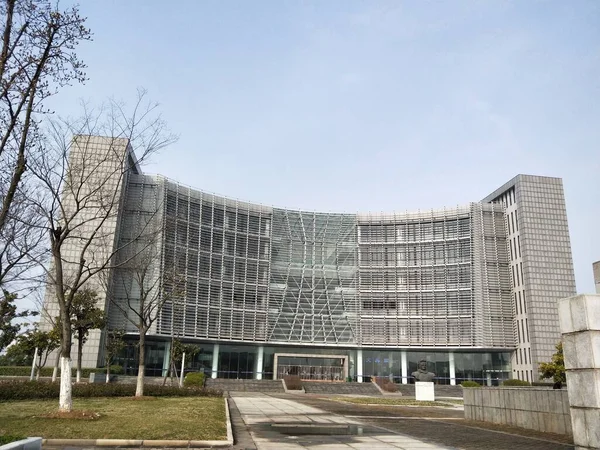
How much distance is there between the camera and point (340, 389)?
58.5m

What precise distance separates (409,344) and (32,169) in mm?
59288

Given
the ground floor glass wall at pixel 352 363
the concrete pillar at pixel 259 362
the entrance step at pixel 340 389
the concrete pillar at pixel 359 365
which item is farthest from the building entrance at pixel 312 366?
the entrance step at pixel 340 389

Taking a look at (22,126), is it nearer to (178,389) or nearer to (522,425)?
(522,425)

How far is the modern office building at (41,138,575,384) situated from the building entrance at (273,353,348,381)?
0.16m

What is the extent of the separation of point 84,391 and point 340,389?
37.4 m

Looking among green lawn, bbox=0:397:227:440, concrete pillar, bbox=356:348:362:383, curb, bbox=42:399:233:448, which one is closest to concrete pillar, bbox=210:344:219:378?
concrete pillar, bbox=356:348:362:383

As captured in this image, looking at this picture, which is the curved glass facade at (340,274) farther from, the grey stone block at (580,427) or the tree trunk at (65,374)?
the grey stone block at (580,427)

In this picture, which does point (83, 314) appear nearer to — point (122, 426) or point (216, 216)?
point (122, 426)

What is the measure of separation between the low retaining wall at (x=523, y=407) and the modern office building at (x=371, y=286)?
156ft

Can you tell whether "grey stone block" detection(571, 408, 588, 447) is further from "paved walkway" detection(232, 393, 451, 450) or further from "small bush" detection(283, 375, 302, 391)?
"small bush" detection(283, 375, 302, 391)

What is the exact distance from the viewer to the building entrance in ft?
226

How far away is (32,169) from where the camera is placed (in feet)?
57.5

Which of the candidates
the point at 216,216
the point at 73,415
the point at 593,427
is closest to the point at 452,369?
the point at 216,216

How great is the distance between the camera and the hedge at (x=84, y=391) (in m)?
24.0
